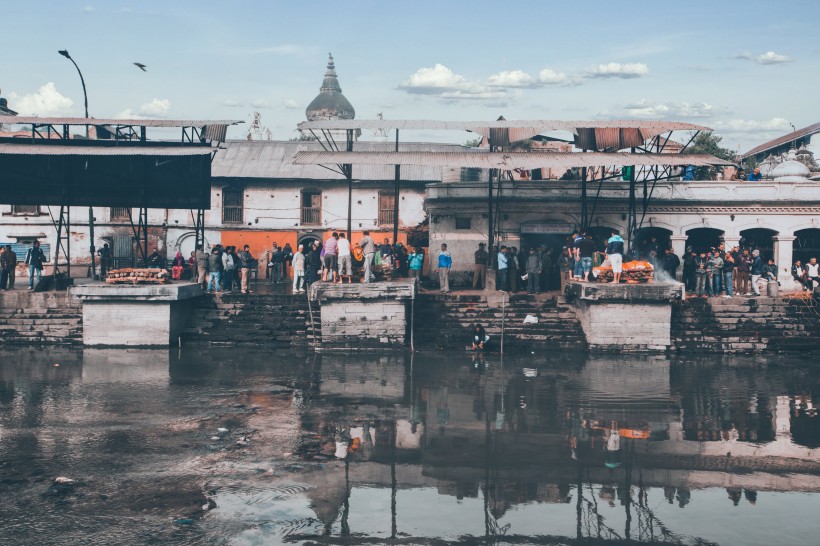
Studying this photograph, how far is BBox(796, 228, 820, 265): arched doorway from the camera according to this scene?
1094 inches

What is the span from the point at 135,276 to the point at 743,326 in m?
16.3

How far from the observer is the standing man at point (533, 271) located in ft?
79.5

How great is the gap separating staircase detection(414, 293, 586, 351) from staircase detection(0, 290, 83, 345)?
9500 mm

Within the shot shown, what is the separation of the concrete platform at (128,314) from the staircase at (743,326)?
13.4 metres

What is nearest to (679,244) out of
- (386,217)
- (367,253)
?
(367,253)

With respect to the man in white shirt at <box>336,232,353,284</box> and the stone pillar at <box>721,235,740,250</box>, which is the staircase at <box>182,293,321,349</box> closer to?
the man in white shirt at <box>336,232,353,284</box>

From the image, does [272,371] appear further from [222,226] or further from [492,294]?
[222,226]

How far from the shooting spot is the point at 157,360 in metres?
20.2

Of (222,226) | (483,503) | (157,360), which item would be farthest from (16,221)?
(483,503)

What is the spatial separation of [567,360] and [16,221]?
85.2ft

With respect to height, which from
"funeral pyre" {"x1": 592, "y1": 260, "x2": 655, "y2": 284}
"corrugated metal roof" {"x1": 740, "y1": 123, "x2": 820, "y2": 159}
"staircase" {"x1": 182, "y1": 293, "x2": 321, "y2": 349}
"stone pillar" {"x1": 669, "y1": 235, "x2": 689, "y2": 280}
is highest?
"corrugated metal roof" {"x1": 740, "y1": 123, "x2": 820, "y2": 159}

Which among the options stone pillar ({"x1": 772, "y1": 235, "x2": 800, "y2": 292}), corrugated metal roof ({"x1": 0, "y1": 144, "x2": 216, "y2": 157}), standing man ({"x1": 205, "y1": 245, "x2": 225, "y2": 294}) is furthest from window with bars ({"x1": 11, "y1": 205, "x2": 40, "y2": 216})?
stone pillar ({"x1": 772, "y1": 235, "x2": 800, "y2": 292})

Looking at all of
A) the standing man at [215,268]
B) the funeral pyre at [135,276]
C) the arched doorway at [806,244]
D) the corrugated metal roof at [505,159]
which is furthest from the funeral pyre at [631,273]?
the funeral pyre at [135,276]

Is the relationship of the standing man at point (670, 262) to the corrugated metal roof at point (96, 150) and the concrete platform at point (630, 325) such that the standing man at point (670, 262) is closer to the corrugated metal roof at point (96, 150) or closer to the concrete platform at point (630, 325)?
the concrete platform at point (630, 325)
